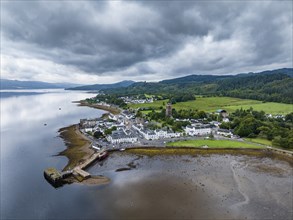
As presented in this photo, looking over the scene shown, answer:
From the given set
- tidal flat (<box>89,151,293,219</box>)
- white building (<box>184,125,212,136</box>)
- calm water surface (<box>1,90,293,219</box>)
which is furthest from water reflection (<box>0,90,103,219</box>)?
white building (<box>184,125,212,136</box>)

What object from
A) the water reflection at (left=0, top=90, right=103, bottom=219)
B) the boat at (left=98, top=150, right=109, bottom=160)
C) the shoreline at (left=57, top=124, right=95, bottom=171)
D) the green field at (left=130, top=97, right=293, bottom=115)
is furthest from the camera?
the green field at (left=130, top=97, right=293, bottom=115)

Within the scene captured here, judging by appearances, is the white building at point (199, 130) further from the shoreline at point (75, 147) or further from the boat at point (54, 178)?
the boat at point (54, 178)

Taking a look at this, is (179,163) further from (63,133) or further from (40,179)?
(63,133)

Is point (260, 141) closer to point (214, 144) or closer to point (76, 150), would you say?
point (214, 144)

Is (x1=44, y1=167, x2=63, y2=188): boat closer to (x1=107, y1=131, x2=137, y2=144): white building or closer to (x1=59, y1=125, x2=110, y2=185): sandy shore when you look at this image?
(x1=59, y1=125, x2=110, y2=185): sandy shore

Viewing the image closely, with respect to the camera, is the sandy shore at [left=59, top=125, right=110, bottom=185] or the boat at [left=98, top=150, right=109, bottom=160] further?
the boat at [left=98, top=150, right=109, bottom=160]

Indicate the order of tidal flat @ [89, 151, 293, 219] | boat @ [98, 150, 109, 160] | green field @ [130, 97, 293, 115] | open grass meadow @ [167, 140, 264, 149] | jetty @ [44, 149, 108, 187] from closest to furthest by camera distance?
tidal flat @ [89, 151, 293, 219] → jetty @ [44, 149, 108, 187] → boat @ [98, 150, 109, 160] → open grass meadow @ [167, 140, 264, 149] → green field @ [130, 97, 293, 115]

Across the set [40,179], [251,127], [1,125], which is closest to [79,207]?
[40,179]
